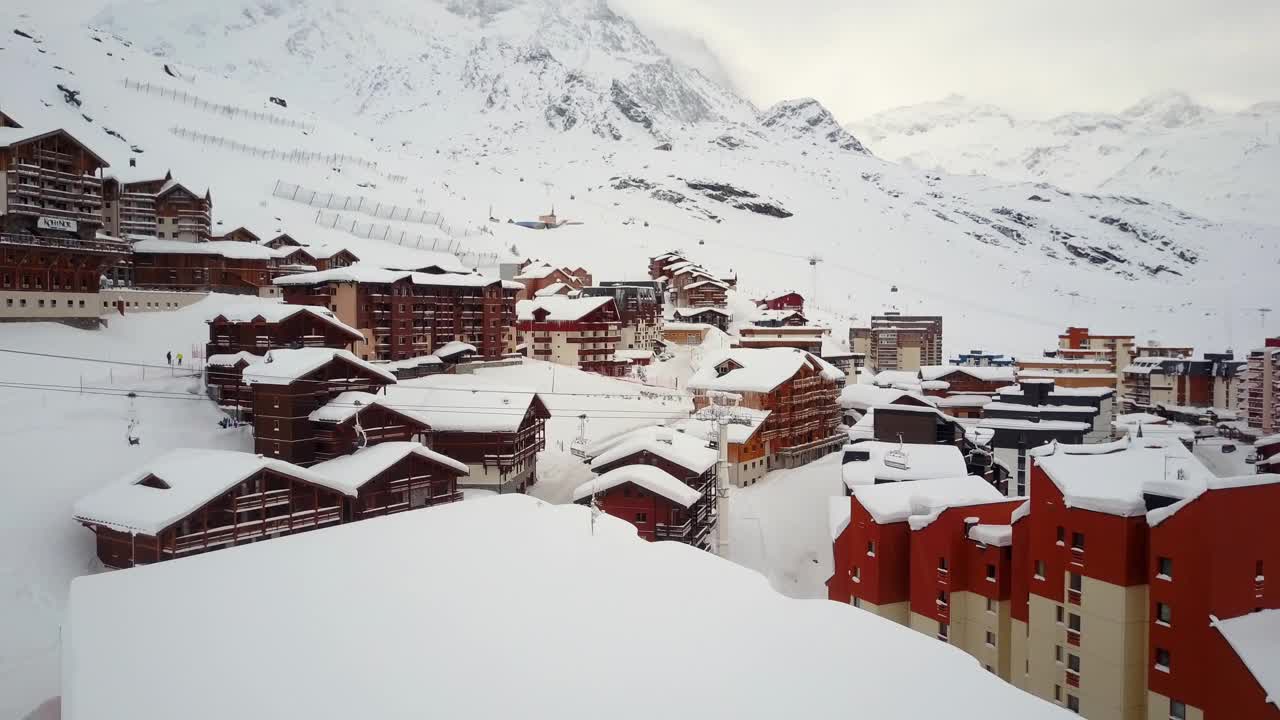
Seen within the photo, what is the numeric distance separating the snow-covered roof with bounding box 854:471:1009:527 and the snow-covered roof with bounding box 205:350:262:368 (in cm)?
2376

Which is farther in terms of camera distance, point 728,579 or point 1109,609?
point 1109,609

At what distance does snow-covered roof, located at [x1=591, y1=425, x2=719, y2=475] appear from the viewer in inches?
1326

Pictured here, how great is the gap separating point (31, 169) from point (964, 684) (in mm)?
41181

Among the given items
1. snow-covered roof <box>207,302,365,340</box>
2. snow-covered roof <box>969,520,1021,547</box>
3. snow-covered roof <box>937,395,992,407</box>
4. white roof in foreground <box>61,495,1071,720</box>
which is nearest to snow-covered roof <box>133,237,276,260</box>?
snow-covered roof <box>207,302,365,340</box>

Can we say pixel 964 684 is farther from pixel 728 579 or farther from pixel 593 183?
pixel 593 183

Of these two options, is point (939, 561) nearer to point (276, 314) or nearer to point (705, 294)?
point (276, 314)

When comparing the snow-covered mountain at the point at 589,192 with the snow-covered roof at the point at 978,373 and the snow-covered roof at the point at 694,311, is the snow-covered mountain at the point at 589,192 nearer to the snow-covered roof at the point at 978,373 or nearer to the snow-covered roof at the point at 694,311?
the snow-covered roof at the point at 694,311

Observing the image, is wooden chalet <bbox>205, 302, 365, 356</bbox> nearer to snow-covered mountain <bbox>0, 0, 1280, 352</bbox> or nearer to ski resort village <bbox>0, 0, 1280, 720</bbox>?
ski resort village <bbox>0, 0, 1280, 720</bbox>

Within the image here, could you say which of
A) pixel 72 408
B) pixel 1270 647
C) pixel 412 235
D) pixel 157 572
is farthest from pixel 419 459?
pixel 412 235

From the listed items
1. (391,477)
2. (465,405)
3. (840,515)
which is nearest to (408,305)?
(465,405)

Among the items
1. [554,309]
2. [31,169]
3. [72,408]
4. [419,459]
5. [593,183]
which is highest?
[593,183]

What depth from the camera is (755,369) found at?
51.0 metres

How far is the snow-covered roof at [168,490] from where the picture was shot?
2150 cm

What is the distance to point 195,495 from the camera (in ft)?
73.8
